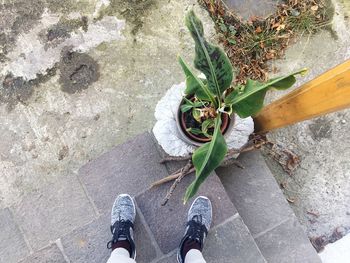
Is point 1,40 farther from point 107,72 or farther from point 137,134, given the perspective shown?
point 137,134

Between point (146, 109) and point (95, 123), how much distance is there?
336 millimetres

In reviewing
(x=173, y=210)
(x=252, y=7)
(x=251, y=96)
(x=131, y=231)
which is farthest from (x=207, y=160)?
(x=252, y=7)

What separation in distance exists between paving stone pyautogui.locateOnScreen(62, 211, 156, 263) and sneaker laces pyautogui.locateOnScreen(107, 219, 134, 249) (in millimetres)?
79

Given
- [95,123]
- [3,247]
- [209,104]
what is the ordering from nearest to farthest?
[209,104], [3,247], [95,123]

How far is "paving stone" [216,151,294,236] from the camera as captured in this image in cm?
297

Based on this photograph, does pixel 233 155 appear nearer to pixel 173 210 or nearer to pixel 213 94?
pixel 173 210

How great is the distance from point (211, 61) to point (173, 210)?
1181mm

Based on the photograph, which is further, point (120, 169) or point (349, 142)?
point (349, 142)

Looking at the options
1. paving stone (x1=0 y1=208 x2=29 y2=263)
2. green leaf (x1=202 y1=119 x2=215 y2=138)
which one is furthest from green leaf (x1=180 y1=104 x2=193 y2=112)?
paving stone (x1=0 y1=208 x2=29 y2=263)

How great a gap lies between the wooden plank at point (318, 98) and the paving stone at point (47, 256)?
1485 mm

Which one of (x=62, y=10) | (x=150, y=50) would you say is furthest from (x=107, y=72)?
(x=62, y=10)

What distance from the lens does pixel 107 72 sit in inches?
125

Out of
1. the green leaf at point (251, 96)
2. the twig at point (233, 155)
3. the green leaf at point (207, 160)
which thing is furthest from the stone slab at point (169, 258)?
the green leaf at point (251, 96)

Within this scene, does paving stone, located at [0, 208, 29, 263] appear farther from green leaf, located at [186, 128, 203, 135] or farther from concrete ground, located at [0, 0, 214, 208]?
green leaf, located at [186, 128, 203, 135]
